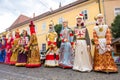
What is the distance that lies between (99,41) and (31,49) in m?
3.25

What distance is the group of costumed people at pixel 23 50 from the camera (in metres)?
8.91

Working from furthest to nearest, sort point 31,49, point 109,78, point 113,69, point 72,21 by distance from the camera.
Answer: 1. point 72,21
2. point 31,49
3. point 113,69
4. point 109,78

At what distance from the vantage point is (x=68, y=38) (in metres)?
8.41

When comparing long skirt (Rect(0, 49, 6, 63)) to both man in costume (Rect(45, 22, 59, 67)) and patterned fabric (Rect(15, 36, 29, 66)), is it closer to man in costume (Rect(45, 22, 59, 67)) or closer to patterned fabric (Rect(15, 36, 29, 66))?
patterned fabric (Rect(15, 36, 29, 66))

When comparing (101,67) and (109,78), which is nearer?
(109,78)

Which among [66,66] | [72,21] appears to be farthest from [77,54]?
[72,21]

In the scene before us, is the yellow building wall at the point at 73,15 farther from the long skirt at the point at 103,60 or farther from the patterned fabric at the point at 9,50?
the long skirt at the point at 103,60

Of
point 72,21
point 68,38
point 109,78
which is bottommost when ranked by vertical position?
point 109,78

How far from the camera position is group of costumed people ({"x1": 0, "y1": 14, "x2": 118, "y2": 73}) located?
23.5 ft

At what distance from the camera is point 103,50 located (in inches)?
282

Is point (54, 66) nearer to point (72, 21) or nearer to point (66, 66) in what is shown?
point (66, 66)

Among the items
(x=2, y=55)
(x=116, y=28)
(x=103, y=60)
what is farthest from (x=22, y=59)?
(x=116, y=28)

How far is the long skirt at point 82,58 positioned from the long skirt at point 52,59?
122cm

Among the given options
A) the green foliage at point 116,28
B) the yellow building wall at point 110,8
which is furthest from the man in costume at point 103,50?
the yellow building wall at point 110,8
